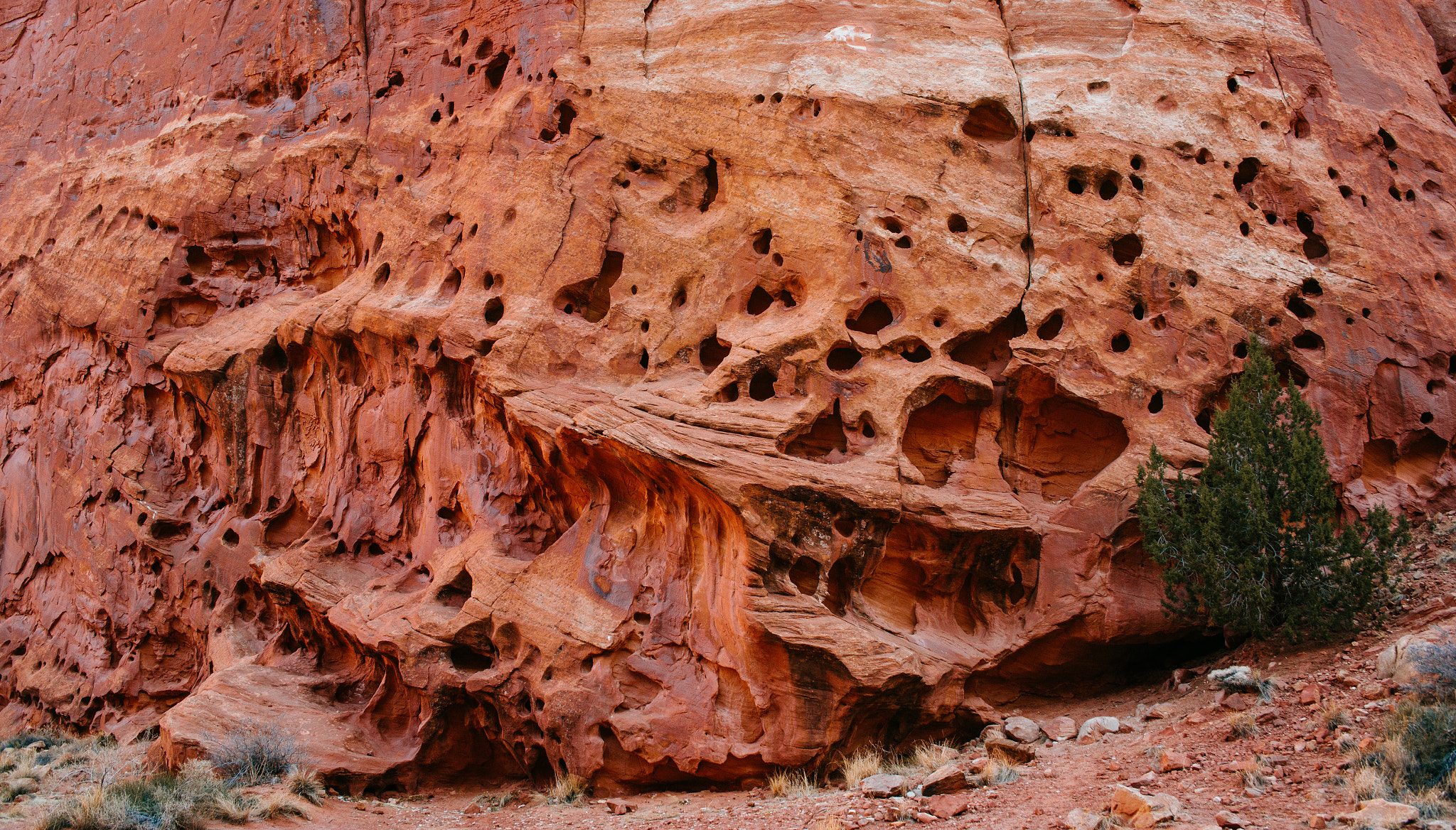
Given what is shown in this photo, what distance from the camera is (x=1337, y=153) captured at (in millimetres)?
12305

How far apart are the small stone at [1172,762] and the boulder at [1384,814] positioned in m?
1.50

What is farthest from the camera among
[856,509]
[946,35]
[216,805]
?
[946,35]

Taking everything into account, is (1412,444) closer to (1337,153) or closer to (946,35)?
(1337,153)

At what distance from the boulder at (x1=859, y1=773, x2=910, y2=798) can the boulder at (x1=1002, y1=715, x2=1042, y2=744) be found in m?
1.38

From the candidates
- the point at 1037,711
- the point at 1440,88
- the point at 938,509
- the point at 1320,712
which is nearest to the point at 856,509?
the point at 938,509

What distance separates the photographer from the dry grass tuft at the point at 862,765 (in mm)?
9773

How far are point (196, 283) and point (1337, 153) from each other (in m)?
14.7

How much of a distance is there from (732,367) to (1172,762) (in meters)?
5.48

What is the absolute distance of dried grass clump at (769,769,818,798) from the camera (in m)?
9.84

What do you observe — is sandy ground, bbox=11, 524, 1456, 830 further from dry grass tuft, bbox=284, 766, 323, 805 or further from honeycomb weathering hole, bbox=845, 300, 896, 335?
honeycomb weathering hole, bbox=845, 300, 896, 335

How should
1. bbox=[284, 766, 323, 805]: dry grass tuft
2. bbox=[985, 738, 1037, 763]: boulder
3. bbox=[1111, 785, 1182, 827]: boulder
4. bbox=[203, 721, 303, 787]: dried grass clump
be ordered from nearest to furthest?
bbox=[1111, 785, 1182, 827]: boulder < bbox=[985, 738, 1037, 763]: boulder < bbox=[284, 766, 323, 805]: dry grass tuft < bbox=[203, 721, 303, 787]: dried grass clump

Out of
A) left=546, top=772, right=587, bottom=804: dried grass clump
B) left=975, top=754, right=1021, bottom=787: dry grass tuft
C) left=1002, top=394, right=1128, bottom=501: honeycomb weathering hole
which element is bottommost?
left=546, top=772, right=587, bottom=804: dried grass clump

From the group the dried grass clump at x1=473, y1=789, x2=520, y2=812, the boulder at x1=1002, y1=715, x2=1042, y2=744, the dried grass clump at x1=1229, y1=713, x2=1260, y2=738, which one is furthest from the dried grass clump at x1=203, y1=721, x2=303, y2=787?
the dried grass clump at x1=1229, y1=713, x2=1260, y2=738

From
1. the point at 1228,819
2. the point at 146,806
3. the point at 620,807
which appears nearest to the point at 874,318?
the point at 620,807
